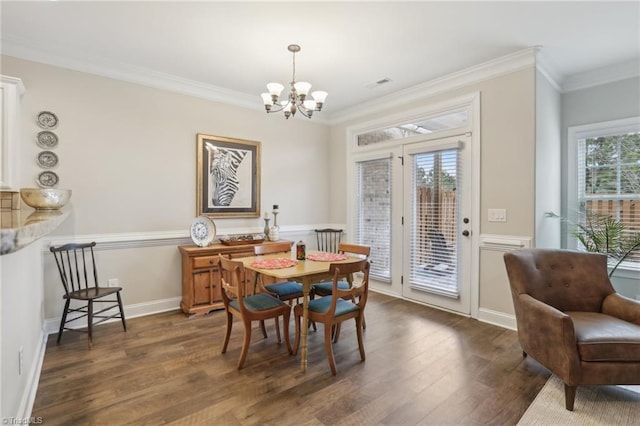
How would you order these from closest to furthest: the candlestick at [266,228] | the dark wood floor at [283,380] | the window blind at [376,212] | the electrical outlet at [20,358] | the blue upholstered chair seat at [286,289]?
the electrical outlet at [20,358] → the dark wood floor at [283,380] → the blue upholstered chair seat at [286,289] → the candlestick at [266,228] → the window blind at [376,212]

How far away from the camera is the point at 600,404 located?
6.76 feet

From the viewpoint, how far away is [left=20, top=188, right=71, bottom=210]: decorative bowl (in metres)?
2.40

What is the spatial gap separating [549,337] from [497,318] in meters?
1.35

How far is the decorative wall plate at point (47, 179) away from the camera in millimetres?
3102

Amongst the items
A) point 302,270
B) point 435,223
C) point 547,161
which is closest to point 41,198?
point 302,270

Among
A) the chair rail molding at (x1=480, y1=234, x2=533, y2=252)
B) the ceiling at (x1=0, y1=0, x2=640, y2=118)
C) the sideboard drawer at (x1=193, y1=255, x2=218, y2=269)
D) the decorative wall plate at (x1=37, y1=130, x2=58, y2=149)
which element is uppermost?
the ceiling at (x1=0, y1=0, x2=640, y2=118)

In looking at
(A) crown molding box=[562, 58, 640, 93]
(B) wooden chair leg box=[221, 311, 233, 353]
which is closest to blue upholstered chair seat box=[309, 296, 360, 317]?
(B) wooden chair leg box=[221, 311, 233, 353]

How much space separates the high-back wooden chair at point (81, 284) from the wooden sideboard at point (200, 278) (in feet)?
2.23

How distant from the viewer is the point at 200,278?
3691mm

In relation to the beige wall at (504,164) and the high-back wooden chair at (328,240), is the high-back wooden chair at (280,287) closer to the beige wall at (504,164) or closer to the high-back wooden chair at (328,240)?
the high-back wooden chair at (328,240)

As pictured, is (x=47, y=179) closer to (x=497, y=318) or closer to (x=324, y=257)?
(x=324, y=257)

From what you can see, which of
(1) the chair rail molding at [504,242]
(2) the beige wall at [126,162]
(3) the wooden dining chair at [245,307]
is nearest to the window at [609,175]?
(1) the chair rail molding at [504,242]

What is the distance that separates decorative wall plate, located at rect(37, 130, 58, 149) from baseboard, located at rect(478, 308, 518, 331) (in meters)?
4.87

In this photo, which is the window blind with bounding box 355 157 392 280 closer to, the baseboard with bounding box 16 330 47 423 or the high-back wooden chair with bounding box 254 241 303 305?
the high-back wooden chair with bounding box 254 241 303 305
